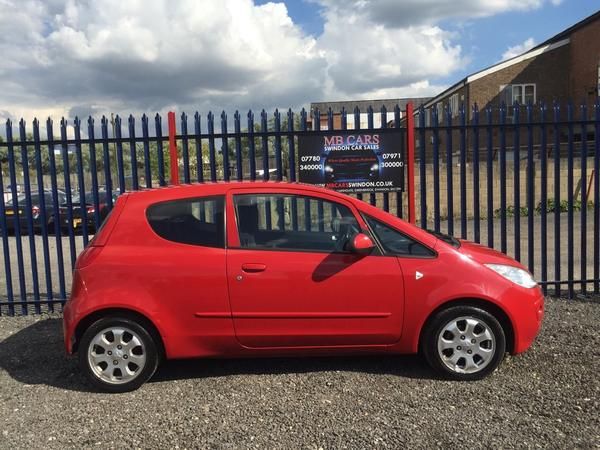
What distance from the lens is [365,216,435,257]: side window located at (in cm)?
411

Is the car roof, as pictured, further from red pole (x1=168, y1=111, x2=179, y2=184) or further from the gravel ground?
red pole (x1=168, y1=111, x2=179, y2=184)

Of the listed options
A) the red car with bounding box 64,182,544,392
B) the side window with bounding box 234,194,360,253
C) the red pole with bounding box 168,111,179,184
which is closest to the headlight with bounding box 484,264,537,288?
the red car with bounding box 64,182,544,392

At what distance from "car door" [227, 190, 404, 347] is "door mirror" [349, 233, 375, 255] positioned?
7 centimetres

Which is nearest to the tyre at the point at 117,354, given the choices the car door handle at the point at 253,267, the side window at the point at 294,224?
the car door handle at the point at 253,267

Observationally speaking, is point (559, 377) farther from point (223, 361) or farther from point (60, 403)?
point (60, 403)

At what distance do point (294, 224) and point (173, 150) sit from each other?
2.22 meters

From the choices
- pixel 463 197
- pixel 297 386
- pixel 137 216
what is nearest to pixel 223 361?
pixel 297 386

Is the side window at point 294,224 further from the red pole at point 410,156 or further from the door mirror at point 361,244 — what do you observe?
the red pole at point 410,156

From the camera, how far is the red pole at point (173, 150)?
5.93m

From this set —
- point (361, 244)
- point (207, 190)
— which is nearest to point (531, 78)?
point (361, 244)

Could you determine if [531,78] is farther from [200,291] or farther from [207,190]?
[200,291]

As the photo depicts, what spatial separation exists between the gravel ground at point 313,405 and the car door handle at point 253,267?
3.01 feet

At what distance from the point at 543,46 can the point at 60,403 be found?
33.7m

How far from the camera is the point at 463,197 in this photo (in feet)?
21.1
